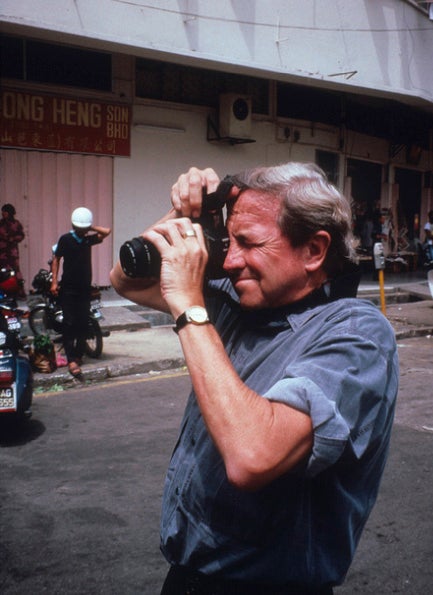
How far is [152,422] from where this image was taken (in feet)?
19.2

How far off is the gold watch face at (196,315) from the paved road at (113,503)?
217 cm

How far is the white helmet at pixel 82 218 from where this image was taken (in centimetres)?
740

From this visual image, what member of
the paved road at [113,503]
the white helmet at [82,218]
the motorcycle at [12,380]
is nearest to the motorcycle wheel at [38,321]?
the white helmet at [82,218]

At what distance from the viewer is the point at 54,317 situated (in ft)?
27.4

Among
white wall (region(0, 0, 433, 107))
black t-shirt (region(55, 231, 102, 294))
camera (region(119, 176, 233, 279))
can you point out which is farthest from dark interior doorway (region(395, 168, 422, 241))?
camera (region(119, 176, 233, 279))

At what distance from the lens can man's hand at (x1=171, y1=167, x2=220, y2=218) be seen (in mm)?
1698

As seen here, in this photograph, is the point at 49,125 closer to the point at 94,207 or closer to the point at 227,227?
the point at 94,207

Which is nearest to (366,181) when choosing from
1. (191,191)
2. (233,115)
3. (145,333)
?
(233,115)

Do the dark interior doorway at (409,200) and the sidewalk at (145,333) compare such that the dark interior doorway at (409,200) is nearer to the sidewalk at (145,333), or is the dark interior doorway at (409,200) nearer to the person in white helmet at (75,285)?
the sidewalk at (145,333)

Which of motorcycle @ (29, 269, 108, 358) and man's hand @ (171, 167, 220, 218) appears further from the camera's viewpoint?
motorcycle @ (29, 269, 108, 358)

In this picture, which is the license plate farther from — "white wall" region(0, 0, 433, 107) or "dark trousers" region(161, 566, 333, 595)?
"white wall" region(0, 0, 433, 107)

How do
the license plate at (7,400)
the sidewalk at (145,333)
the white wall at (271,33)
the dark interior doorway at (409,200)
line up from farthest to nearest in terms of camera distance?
the dark interior doorway at (409,200), the white wall at (271,33), the sidewalk at (145,333), the license plate at (7,400)

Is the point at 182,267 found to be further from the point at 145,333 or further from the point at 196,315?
the point at 145,333

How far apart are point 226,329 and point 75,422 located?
4338 mm
